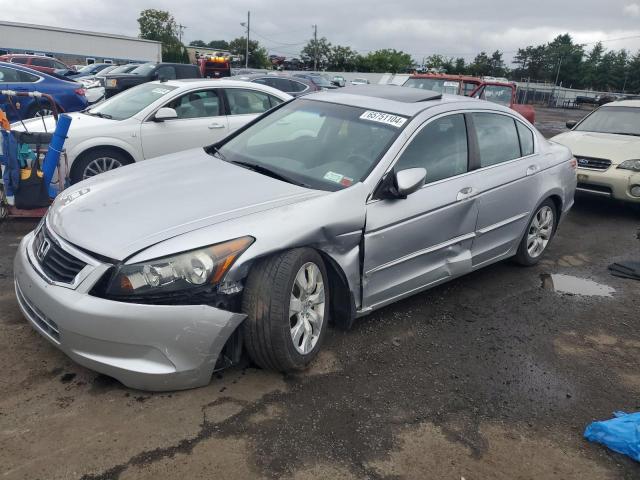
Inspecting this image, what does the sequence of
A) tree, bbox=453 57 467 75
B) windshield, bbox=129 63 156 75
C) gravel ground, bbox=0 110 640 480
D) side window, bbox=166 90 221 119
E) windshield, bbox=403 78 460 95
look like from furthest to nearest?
1. tree, bbox=453 57 467 75
2. windshield, bbox=129 63 156 75
3. windshield, bbox=403 78 460 95
4. side window, bbox=166 90 221 119
5. gravel ground, bbox=0 110 640 480

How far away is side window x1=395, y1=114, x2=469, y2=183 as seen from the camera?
12.4 feet

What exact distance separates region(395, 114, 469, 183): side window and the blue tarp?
184 centimetres

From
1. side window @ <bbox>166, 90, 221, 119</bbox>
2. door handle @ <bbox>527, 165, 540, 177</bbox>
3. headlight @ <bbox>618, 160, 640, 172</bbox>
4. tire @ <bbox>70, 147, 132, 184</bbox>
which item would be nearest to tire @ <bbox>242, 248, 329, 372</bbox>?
door handle @ <bbox>527, 165, 540, 177</bbox>

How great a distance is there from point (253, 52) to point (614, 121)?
243 ft

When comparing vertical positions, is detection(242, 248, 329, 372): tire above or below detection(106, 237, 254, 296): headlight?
below

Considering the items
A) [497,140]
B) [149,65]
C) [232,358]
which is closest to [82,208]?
[232,358]

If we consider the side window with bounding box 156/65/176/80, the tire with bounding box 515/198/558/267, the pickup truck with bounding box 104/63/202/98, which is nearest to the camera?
the tire with bounding box 515/198/558/267

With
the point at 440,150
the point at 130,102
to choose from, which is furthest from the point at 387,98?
the point at 130,102

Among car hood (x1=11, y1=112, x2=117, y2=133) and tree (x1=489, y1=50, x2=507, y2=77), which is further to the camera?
tree (x1=489, y1=50, x2=507, y2=77)

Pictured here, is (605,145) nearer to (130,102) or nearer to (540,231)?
(540,231)

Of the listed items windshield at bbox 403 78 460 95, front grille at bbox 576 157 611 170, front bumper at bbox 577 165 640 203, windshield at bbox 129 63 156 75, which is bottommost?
front bumper at bbox 577 165 640 203

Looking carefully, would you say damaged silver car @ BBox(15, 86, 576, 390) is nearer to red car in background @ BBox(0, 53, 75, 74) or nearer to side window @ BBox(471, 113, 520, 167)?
side window @ BBox(471, 113, 520, 167)

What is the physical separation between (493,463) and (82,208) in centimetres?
260

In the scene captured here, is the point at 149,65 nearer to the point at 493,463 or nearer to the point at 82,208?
the point at 82,208
